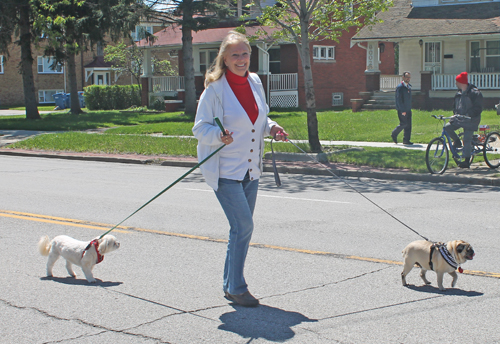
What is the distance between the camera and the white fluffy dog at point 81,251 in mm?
5496

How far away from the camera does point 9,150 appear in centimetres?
1962

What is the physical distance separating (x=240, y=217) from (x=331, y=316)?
102 cm

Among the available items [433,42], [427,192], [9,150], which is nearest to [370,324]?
[427,192]

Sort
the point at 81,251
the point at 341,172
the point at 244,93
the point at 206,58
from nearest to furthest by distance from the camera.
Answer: the point at 244,93, the point at 81,251, the point at 341,172, the point at 206,58

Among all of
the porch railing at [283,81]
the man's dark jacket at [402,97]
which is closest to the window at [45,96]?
the porch railing at [283,81]

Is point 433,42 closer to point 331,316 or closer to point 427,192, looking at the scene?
point 427,192

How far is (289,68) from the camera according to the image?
36062 millimetres

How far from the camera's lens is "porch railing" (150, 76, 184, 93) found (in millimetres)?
38156

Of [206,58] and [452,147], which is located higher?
[206,58]

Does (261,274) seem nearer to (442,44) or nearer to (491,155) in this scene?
(491,155)

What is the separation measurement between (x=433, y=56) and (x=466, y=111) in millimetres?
20285

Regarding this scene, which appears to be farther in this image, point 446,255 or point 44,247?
point 44,247

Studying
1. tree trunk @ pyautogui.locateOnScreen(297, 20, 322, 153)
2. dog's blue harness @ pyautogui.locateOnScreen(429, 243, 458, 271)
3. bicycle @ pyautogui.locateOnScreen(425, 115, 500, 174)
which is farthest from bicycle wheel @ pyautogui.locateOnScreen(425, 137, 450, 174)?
dog's blue harness @ pyautogui.locateOnScreen(429, 243, 458, 271)

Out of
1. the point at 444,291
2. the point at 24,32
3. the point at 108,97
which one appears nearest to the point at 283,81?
the point at 108,97
